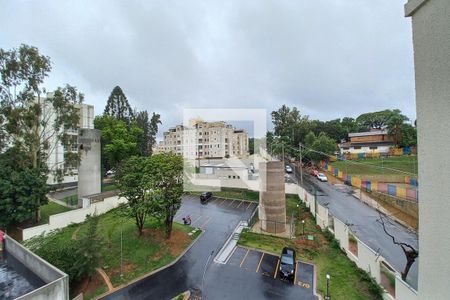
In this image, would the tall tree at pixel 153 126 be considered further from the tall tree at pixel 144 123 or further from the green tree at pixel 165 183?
the green tree at pixel 165 183

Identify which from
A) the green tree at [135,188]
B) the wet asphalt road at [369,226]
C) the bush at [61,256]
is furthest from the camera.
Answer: the green tree at [135,188]

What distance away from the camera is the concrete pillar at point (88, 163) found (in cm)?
2458

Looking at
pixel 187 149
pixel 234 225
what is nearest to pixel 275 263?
pixel 234 225

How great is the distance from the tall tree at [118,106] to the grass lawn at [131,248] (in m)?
26.4

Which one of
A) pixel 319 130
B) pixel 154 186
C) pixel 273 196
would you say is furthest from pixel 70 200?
pixel 319 130

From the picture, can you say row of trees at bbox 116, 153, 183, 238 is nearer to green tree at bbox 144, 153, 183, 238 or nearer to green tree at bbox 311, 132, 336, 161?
green tree at bbox 144, 153, 183, 238

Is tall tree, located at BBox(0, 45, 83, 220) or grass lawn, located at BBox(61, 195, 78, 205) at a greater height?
tall tree, located at BBox(0, 45, 83, 220)

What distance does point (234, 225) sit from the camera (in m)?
20.5

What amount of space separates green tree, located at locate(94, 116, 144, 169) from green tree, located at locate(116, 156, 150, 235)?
16.5 m

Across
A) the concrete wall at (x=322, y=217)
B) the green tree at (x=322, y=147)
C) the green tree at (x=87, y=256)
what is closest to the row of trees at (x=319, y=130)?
the green tree at (x=322, y=147)

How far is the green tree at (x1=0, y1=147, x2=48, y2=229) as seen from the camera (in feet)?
56.5

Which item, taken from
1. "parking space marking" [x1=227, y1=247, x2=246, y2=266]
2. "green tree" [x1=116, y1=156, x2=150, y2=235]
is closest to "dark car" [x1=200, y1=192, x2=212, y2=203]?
"green tree" [x1=116, y1=156, x2=150, y2=235]

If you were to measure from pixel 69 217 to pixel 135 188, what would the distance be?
29.5 ft

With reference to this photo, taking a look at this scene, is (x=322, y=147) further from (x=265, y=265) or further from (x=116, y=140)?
(x=116, y=140)
